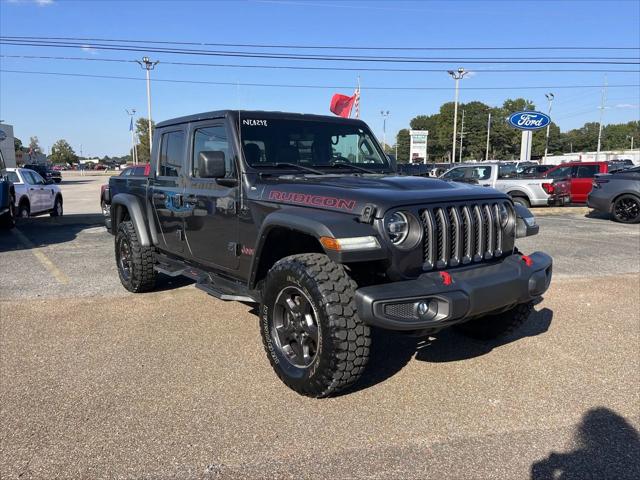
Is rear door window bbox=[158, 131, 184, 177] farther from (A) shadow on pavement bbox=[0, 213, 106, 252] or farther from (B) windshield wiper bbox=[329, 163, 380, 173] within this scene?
(A) shadow on pavement bbox=[0, 213, 106, 252]

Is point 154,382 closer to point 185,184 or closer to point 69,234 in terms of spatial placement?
point 185,184

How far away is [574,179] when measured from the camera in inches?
680

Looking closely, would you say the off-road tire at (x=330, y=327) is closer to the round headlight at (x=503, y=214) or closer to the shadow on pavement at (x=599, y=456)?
the shadow on pavement at (x=599, y=456)

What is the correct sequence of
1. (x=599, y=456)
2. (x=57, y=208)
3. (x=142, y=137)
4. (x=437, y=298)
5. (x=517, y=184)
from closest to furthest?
(x=599, y=456) < (x=437, y=298) < (x=57, y=208) < (x=517, y=184) < (x=142, y=137)

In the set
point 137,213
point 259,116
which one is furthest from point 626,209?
point 137,213

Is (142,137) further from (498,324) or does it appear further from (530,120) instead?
(498,324)

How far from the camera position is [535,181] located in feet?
50.3

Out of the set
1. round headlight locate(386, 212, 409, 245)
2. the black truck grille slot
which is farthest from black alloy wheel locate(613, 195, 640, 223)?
round headlight locate(386, 212, 409, 245)

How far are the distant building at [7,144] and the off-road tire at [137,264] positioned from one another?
101 feet

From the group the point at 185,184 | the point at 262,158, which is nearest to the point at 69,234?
the point at 185,184

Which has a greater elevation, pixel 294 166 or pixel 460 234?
pixel 294 166

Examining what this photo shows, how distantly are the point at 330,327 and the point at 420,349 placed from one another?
60.2 inches

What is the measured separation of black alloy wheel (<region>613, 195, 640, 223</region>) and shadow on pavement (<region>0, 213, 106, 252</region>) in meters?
13.2

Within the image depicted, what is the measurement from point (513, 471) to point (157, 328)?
3369mm
